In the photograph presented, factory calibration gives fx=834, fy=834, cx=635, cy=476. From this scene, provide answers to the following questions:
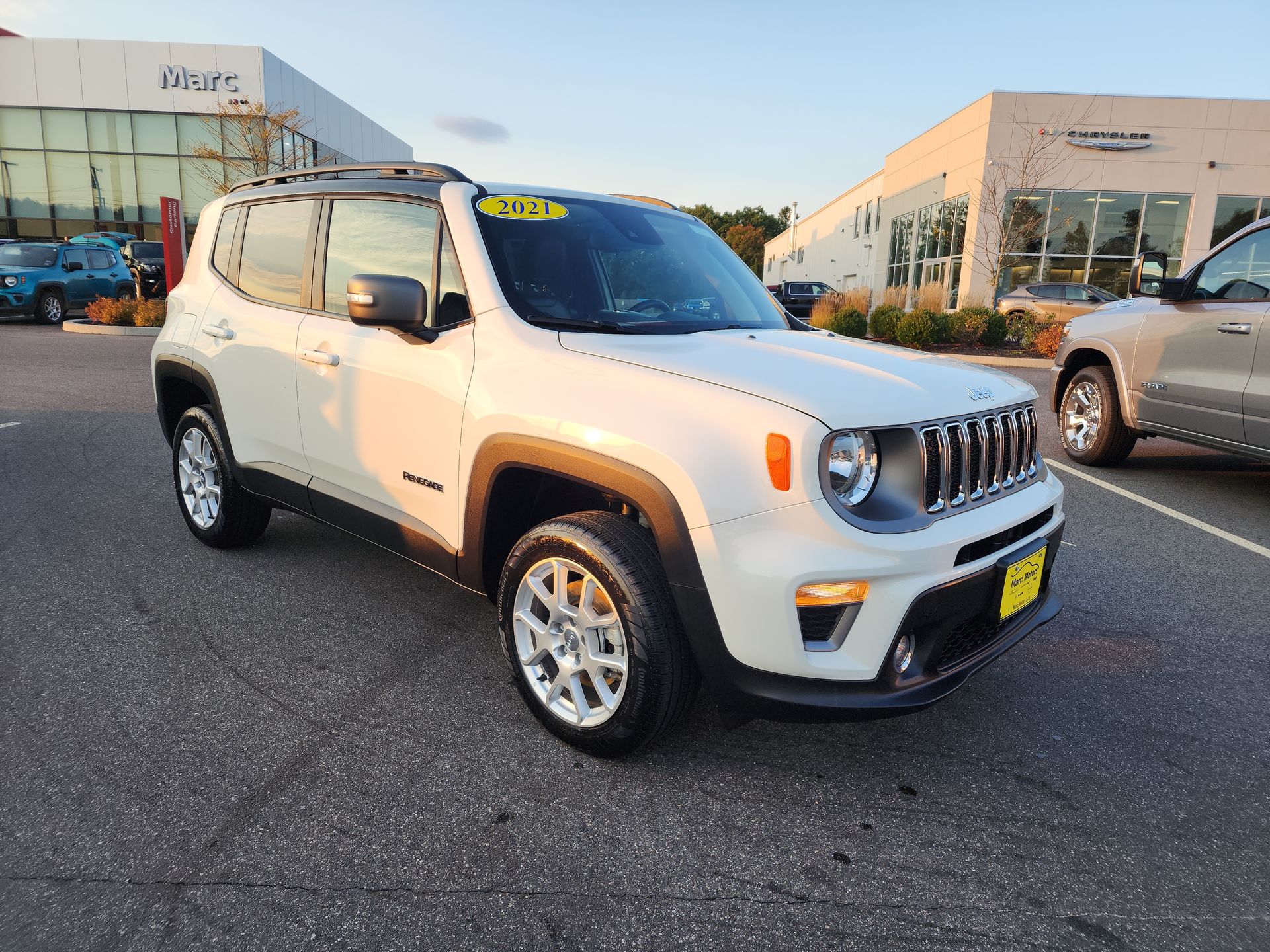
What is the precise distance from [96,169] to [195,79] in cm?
586

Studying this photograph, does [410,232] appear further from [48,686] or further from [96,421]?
[96,421]

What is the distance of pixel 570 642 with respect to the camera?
8.92ft

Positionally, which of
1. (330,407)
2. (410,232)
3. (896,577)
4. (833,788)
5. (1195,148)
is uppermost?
(1195,148)

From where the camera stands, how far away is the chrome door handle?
3.37 meters

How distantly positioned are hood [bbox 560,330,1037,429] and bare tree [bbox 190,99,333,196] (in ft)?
83.5

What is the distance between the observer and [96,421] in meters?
8.18

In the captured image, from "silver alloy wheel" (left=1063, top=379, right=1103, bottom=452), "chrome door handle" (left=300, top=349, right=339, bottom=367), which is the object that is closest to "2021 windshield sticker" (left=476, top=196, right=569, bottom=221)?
"chrome door handle" (left=300, top=349, right=339, bottom=367)

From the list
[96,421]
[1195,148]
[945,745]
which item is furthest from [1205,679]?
[1195,148]

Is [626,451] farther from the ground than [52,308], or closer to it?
farther from the ground

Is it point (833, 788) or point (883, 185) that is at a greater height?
point (883, 185)

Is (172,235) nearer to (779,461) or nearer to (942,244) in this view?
(779,461)

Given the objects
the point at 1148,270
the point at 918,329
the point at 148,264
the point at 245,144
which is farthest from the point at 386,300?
the point at 245,144

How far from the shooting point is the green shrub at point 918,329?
1605 cm

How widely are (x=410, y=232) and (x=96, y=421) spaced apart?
6.62m
